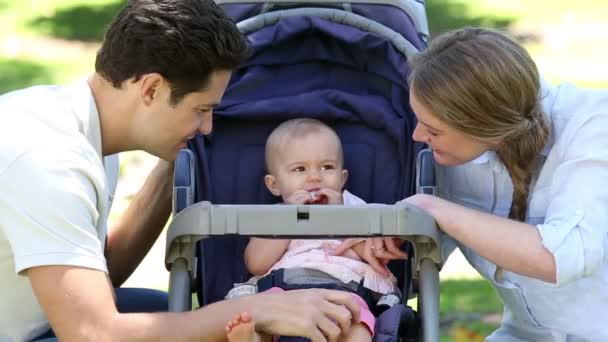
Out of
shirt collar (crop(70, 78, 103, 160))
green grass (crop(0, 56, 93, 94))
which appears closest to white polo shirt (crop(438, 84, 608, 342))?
shirt collar (crop(70, 78, 103, 160))

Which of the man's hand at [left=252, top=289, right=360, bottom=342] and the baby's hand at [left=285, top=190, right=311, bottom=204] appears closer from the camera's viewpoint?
the man's hand at [left=252, top=289, right=360, bottom=342]

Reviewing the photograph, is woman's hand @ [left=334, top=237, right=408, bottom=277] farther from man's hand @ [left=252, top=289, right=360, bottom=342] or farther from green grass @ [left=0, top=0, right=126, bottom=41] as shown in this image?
green grass @ [left=0, top=0, right=126, bottom=41]

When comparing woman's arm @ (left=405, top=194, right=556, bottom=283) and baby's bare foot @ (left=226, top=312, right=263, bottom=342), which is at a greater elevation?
woman's arm @ (left=405, top=194, right=556, bottom=283)

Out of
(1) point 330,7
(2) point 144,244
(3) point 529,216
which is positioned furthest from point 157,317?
(1) point 330,7

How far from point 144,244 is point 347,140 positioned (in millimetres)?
719

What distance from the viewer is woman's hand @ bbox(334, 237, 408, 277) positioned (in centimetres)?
372

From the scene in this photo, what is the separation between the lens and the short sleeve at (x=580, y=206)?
3410 mm

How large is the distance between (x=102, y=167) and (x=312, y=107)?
0.89m

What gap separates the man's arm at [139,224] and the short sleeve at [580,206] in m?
1.24

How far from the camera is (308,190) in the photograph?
3.98m

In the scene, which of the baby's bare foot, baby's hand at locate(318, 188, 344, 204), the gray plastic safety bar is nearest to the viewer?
the baby's bare foot

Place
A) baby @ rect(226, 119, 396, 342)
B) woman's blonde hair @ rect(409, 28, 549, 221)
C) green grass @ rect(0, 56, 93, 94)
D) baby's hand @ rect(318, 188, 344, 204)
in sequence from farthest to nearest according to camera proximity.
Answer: green grass @ rect(0, 56, 93, 94)
baby's hand @ rect(318, 188, 344, 204)
baby @ rect(226, 119, 396, 342)
woman's blonde hair @ rect(409, 28, 549, 221)

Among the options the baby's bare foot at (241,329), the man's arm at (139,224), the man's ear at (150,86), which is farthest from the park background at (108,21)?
the baby's bare foot at (241,329)

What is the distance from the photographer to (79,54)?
27.8ft
